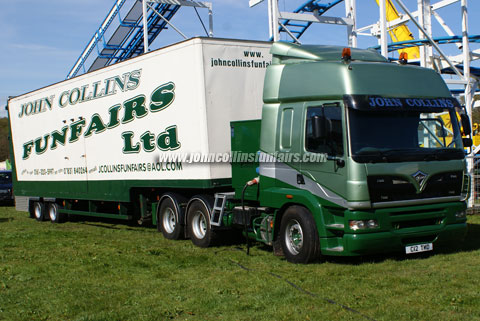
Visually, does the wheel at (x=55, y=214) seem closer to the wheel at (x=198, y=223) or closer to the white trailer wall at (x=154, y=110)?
the white trailer wall at (x=154, y=110)

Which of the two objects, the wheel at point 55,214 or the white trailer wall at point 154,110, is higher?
the white trailer wall at point 154,110

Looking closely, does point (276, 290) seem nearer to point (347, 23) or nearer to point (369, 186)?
point (369, 186)

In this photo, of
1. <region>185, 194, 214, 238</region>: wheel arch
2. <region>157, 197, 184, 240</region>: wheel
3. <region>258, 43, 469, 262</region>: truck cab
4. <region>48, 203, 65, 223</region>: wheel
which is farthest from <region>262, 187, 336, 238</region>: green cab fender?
<region>48, 203, 65, 223</region>: wheel

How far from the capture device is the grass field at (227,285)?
6.42 meters

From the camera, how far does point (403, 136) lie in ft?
28.3

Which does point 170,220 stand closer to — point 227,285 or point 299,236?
point 299,236

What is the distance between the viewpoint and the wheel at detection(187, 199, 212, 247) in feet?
37.1

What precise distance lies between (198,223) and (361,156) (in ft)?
14.9

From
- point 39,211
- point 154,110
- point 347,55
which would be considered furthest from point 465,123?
point 39,211

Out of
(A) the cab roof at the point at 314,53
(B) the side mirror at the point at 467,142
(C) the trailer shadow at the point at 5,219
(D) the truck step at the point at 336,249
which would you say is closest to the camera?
(D) the truck step at the point at 336,249

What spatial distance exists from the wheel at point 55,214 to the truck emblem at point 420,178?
12471 millimetres

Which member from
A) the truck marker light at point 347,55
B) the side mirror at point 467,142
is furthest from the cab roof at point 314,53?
the side mirror at point 467,142

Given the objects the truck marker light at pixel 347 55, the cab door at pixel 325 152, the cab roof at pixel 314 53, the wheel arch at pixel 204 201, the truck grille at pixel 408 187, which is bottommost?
the wheel arch at pixel 204 201

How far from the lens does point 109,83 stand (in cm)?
1374
